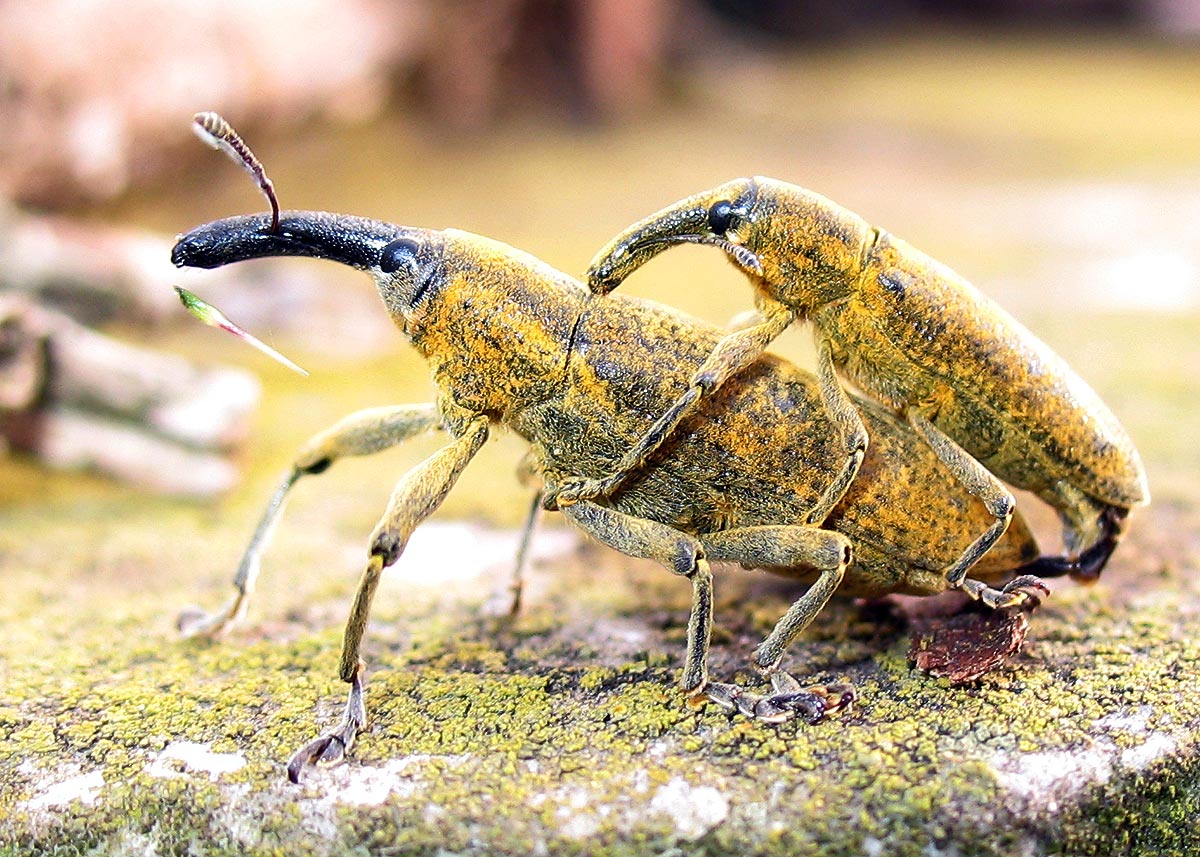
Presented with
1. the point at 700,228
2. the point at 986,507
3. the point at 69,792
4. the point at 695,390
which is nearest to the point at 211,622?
the point at 69,792

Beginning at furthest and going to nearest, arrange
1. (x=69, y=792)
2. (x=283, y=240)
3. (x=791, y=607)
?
1. (x=283, y=240)
2. (x=791, y=607)
3. (x=69, y=792)

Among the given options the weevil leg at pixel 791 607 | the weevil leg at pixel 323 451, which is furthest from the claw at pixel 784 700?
the weevil leg at pixel 323 451

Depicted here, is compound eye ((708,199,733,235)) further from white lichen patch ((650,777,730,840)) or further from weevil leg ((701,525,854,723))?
white lichen patch ((650,777,730,840))

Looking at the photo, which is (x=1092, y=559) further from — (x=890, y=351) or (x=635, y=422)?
(x=635, y=422)

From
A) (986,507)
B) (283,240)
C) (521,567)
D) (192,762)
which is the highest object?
(283,240)

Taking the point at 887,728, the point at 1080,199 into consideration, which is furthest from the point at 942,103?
the point at 887,728

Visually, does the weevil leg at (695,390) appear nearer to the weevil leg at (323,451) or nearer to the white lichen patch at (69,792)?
the weevil leg at (323,451)
